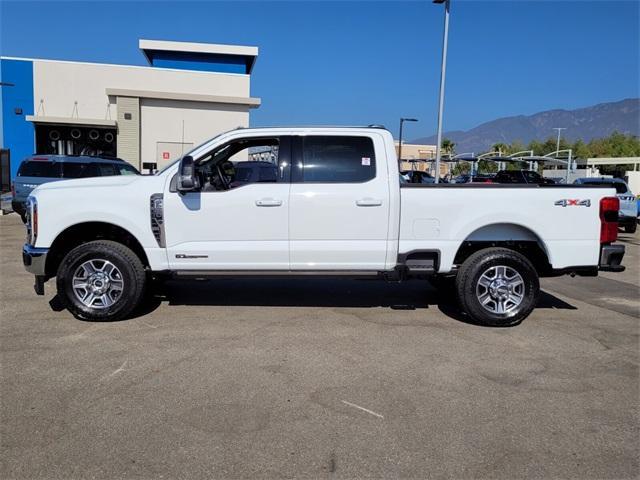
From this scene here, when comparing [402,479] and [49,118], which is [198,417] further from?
[49,118]

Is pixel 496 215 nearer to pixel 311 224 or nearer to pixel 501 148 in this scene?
pixel 311 224

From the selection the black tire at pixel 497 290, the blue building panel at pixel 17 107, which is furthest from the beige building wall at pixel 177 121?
the black tire at pixel 497 290

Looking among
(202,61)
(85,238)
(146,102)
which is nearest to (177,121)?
(146,102)

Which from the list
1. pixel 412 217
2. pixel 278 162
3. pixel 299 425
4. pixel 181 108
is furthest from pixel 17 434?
pixel 181 108

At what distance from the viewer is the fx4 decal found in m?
6.16

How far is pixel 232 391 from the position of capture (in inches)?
171

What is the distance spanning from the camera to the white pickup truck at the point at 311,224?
6047 mm

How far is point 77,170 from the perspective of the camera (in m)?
14.7

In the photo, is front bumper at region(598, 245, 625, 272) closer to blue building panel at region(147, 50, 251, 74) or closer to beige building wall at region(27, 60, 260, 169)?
beige building wall at region(27, 60, 260, 169)

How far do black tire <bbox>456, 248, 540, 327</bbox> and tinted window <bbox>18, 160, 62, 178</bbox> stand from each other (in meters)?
12.1

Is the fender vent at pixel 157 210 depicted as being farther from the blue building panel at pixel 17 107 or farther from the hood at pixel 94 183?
the blue building panel at pixel 17 107

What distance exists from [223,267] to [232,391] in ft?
6.69

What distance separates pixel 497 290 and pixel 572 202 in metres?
1.26

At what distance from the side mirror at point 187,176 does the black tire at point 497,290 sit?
303 centimetres
